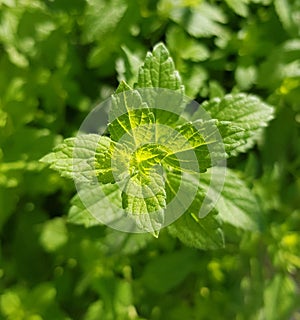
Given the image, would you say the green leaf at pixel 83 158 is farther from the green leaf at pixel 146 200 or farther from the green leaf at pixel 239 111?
the green leaf at pixel 239 111

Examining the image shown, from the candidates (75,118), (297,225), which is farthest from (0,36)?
(297,225)

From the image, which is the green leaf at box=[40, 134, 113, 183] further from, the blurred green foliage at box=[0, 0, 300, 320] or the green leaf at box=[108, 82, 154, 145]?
the blurred green foliage at box=[0, 0, 300, 320]

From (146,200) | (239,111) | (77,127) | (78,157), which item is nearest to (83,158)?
(78,157)

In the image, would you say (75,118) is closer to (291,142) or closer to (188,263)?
(188,263)

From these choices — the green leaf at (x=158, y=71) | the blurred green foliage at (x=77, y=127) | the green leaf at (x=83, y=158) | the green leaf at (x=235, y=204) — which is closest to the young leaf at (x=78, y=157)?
the green leaf at (x=83, y=158)

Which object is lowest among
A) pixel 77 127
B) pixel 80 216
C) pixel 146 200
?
pixel 77 127

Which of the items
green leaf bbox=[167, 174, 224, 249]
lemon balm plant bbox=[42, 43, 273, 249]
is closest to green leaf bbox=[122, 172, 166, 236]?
lemon balm plant bbox=[42, 43, 273, 249]

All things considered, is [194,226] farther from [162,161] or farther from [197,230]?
[162,161]
